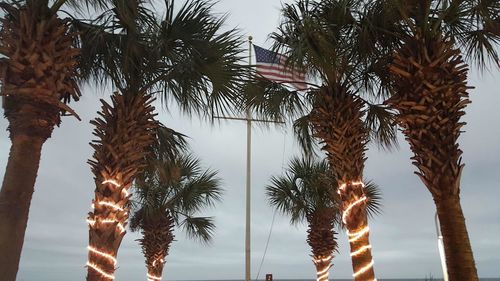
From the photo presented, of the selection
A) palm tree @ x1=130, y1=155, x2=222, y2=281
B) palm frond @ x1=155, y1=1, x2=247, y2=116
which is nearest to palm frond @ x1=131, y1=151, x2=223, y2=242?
palm tree @ x1=130, y1=155, x2=222, y2=281

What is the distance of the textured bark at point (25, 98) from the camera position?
4.04 meters

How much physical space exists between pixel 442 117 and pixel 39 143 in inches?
186

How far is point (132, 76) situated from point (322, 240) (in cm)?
919

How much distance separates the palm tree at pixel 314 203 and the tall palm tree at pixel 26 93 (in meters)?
9.64

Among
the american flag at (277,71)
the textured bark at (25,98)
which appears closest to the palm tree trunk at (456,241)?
the american flag at (277,71)

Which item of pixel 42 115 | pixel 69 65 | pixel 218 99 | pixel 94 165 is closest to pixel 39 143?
pixel 42 115

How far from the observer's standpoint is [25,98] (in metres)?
4.41

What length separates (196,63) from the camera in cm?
655

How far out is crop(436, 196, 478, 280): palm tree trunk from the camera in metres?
4.63

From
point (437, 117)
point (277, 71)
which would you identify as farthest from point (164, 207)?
point (437, 117)

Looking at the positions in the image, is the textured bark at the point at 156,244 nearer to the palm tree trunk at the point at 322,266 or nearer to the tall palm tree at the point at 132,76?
the palm tree trunk at the point at 322,266

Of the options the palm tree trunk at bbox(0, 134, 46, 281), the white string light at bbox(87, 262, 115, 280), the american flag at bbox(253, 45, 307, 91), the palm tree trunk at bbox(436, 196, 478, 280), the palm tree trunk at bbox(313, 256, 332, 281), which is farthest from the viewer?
the palm tree trunk at bbox(313, 256, 332, 281)

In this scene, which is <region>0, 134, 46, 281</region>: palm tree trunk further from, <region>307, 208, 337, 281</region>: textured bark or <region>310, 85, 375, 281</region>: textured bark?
<region>307, 208, 337, 281</region>: textured bark

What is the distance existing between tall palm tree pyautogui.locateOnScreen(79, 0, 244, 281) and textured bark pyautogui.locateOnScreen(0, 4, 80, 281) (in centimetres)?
122
